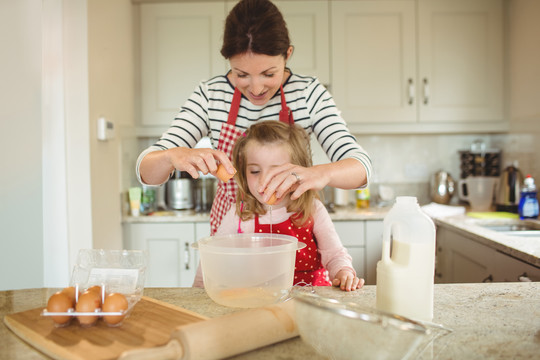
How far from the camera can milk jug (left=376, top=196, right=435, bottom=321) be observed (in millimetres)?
783

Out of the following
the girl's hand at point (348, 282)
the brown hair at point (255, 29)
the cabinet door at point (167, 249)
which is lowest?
the cabinet door at point (167, 249)

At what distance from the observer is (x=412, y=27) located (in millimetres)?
2691

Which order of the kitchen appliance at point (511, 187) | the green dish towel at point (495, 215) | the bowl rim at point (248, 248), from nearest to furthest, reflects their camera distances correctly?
1. the bowl rim at point (248, 248)
2. the green dish towel at point (495, 215)
3. the kitchen appliance at point (511, 187)

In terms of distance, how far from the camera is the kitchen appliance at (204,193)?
9.29ft

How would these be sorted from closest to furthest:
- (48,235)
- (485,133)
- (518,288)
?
(518,288) < (48,235) < (485,133)

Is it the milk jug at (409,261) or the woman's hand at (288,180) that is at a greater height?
the woman's hand at (288,180)

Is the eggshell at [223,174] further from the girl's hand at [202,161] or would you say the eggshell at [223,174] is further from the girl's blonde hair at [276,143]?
the girl's blonde hair at [276,143]

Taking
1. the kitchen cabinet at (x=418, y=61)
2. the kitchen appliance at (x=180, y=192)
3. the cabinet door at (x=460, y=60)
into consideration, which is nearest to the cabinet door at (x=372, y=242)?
the kitchen cabinet at (x=418, y=61)

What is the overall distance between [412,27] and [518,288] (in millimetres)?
2025

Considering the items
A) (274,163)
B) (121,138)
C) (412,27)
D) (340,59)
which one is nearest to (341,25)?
(340,59)

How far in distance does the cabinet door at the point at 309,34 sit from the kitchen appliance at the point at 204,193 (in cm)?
87

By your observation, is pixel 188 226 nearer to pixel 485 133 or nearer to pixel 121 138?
pixel 121 138

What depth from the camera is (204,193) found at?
283 cm

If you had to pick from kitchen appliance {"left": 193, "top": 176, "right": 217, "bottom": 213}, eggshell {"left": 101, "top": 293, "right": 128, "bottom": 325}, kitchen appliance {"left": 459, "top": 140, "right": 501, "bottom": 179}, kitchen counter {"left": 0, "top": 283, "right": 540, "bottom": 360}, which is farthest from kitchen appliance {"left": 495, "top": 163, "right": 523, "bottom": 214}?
eggshell {"left": 101, "top": 293, "right": 128, "bottom": 325}
